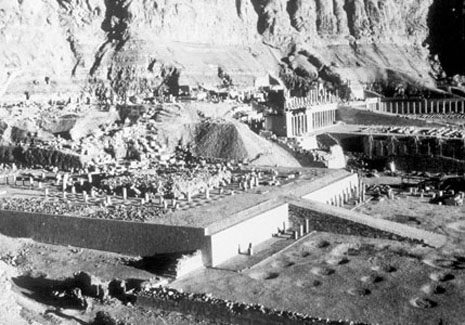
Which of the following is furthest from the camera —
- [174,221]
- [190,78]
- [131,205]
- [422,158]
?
[190,78]

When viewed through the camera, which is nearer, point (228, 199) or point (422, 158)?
point (228, 199)

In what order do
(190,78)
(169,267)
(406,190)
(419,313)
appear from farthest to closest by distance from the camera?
(190,78) < (406,190) < (169,267) < (419,313)

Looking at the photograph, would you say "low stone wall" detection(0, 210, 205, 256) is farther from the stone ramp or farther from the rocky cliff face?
the rocky cliff face

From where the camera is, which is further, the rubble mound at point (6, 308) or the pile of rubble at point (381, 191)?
the pile of rubble at point (381, 191)

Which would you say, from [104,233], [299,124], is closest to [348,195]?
[104,233]

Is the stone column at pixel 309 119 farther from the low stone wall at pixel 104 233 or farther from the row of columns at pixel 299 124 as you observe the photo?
the low stone wall at pixel 104 233

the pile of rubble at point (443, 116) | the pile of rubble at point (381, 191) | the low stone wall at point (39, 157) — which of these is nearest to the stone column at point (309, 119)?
the pile of rubble at point (443, 116)

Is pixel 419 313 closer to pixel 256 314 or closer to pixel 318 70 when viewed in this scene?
pixel 256 314

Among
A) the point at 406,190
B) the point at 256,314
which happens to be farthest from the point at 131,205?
the point at 406,190
